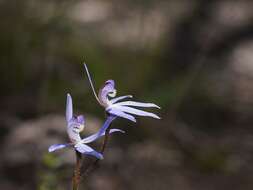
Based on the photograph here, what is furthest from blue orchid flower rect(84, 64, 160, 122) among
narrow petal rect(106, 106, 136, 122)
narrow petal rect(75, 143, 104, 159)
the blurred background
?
the blurred background

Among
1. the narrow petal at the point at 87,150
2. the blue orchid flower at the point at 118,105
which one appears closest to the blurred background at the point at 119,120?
the blue orchid flower at the point at 118,105

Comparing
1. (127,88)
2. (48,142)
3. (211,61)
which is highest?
(211,61)

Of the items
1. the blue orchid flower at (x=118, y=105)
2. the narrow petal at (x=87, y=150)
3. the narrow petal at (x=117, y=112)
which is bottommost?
the narrow petal at (x=87, y=150)

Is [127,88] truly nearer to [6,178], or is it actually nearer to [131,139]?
[131,139]

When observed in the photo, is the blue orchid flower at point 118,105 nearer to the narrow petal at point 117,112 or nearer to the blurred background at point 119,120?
the narrow petal at point 117,112

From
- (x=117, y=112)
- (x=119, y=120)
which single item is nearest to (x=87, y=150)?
(x=117, y=112)

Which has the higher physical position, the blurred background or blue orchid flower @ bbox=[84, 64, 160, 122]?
the blurred background

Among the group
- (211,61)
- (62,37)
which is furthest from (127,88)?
(211,61)

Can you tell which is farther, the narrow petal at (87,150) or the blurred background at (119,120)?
the blurred background at (119,120)

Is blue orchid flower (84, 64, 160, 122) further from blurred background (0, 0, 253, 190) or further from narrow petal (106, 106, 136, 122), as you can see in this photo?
blurred background (0, 0, 253, 190)
